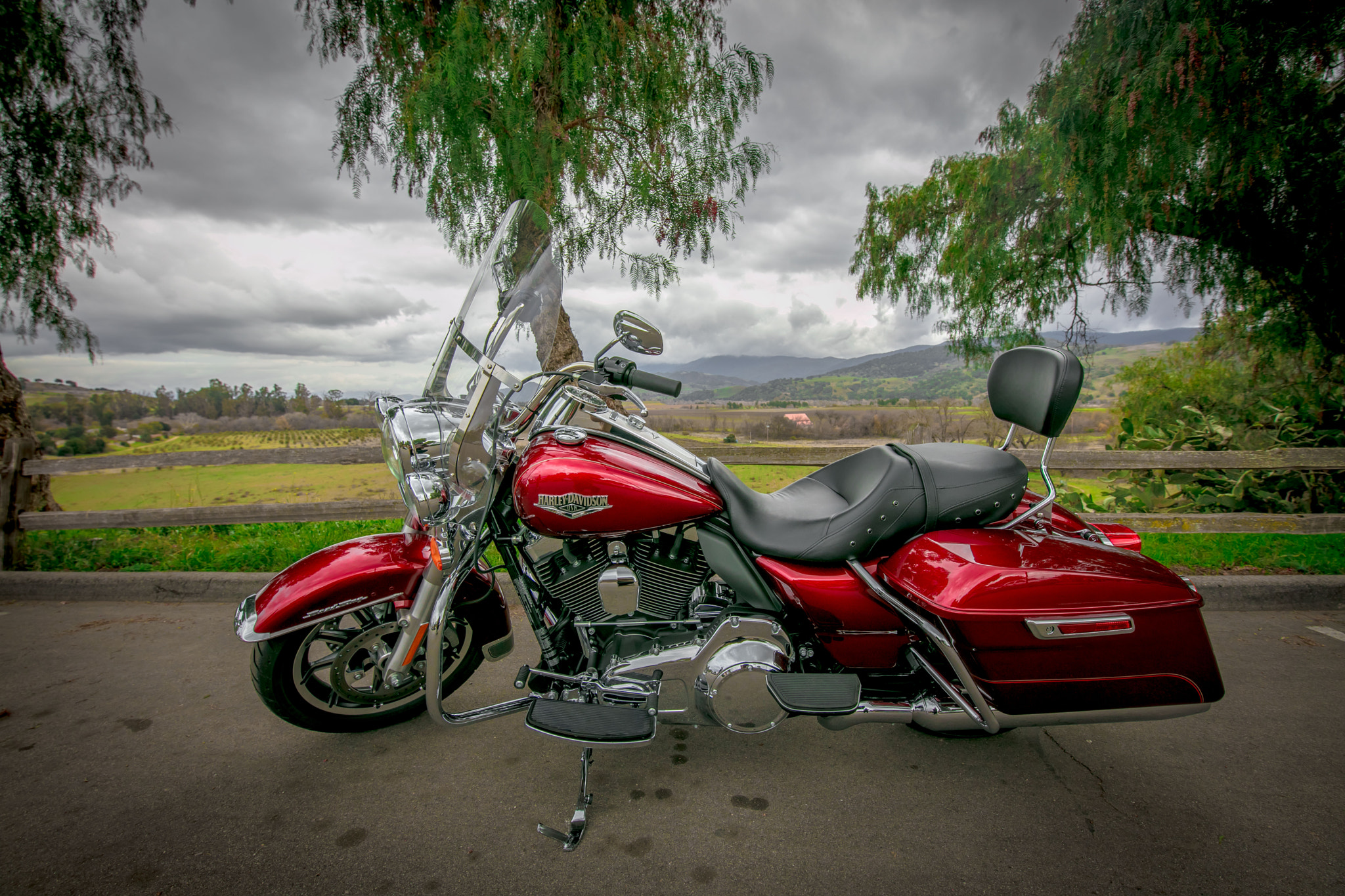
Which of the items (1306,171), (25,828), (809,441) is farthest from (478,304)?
(1306,171)

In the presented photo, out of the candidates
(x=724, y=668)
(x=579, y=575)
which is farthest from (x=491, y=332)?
(x=724, y=668)

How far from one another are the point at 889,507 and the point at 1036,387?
57 cm

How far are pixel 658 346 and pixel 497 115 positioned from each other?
2.81 m

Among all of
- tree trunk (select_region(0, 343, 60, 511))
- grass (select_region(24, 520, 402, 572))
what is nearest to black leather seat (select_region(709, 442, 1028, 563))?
grass (select_region(24, 520, 402, 572))

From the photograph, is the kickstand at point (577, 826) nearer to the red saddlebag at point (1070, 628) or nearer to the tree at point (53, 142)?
the red saddlebag at point (1070, 628)

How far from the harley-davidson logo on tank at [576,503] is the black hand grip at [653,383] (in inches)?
15.4

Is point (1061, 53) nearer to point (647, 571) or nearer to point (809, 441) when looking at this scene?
point (809, 441)

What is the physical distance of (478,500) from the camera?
1.87 metres

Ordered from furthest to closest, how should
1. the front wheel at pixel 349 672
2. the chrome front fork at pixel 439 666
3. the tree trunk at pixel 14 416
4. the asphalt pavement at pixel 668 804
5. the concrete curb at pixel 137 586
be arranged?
1. the tree trunk at pixel 14 416
2. the concrete curb at pixel 137 586
3. the front wheel at pixel 349 672
4. the chrome front fork at pixel 439 666
5. the asphalt pavement at pixel 668 804

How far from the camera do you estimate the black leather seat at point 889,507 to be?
170cm

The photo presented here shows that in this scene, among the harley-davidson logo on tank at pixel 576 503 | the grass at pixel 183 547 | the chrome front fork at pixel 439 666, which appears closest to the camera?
the harley-davidson logo on tank at pixel 576 503

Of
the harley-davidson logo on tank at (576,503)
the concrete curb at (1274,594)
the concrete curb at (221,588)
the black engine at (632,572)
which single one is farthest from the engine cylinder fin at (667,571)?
the concrete curb at (1274,594)

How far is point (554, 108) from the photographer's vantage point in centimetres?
379

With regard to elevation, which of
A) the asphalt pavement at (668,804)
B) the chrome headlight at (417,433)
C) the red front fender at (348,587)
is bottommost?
the asphalt pavement at (668,804)
